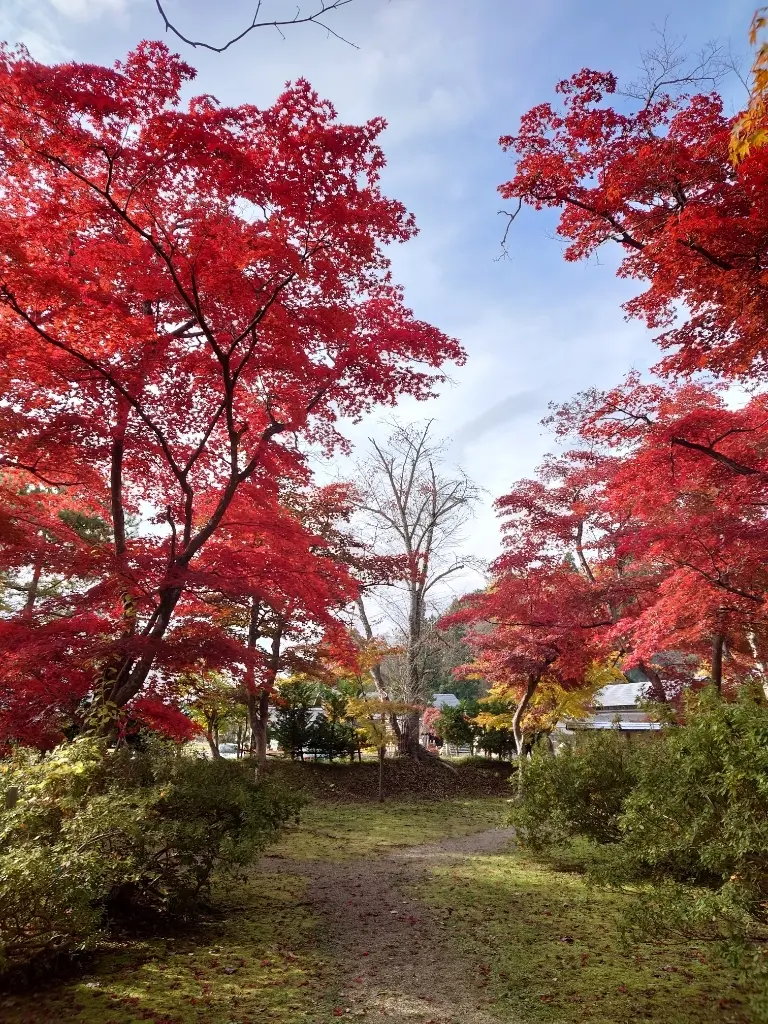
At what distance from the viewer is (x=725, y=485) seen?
7848mm

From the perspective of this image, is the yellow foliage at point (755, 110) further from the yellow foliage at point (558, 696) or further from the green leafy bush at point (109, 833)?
the yellow foliage at point (558, 696)

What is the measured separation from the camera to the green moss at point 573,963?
137 inches

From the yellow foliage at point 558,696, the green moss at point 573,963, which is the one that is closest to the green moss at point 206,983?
the green moss at point 573,963

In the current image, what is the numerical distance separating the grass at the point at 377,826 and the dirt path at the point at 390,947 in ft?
3.37

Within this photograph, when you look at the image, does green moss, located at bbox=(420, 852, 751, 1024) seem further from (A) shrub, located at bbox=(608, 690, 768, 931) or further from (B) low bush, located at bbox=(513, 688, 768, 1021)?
(A) shrub, located at bbox=(608, 690, 768, 931)

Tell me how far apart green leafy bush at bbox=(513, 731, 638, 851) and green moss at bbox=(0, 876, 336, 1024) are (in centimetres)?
321

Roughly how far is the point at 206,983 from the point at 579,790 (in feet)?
14.5

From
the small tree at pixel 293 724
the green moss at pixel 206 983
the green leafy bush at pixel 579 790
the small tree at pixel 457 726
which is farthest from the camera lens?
the small tree at pixel 457 726

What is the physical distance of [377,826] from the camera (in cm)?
1164

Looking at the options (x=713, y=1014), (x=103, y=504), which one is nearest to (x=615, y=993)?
(x=713, y=1014)

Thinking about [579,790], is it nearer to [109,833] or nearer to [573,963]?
[573,963]

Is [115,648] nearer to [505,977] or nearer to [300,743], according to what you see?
[505,977]

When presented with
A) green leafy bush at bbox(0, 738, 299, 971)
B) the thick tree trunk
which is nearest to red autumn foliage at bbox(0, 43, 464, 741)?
green leafy bush at bbox(0, 738, 299, 971)

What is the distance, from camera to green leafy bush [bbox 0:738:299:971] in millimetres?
3484
